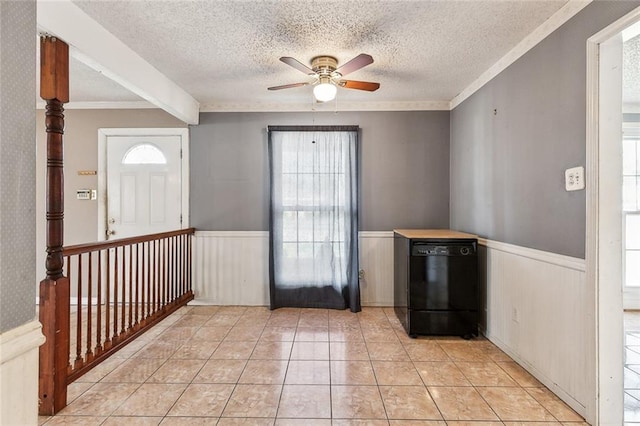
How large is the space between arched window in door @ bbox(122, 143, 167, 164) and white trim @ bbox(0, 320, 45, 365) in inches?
135

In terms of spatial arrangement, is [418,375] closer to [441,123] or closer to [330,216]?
[330,216]

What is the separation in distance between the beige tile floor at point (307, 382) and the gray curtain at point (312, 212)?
2.27 ft

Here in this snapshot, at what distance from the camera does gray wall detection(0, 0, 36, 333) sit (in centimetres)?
82

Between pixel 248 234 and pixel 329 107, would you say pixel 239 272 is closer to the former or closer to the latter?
pixel 248 234

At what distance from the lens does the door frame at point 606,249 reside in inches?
69.2

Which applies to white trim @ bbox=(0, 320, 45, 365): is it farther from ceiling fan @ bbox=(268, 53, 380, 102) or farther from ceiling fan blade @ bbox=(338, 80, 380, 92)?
ceiling fan blade @ bbox=(338, 80, 380, 92)

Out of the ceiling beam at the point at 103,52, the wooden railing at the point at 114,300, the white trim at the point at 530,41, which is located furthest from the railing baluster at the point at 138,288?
the white trim at the point at 530,41

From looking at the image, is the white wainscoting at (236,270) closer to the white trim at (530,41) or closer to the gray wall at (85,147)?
the gray wall at (85,147)

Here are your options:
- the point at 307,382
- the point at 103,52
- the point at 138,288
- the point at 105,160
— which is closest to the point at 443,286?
the point at 307,382

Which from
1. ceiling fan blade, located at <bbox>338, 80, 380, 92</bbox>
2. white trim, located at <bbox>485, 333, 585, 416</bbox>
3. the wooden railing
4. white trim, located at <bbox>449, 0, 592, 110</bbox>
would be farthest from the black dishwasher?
the wooden railing

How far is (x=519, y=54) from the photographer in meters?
2.50

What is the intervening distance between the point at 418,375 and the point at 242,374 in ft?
4.24

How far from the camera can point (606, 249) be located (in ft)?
5.77

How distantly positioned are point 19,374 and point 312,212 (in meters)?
3.11
